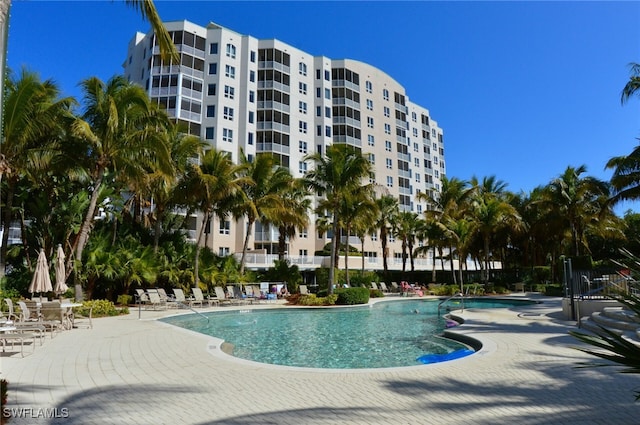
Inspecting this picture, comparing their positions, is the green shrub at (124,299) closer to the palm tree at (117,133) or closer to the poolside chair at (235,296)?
the palm tree at (117,133)

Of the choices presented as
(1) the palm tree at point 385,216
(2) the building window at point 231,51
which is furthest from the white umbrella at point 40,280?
(2) the building window at point 231,51

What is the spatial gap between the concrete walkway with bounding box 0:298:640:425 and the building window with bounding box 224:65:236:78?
148 feet

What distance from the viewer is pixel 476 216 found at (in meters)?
37.9

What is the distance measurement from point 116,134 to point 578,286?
61.7 feet

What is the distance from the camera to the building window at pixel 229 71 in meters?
50.0

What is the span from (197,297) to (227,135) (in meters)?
30.1

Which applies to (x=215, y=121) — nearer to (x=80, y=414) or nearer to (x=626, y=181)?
(x=626, y=181)

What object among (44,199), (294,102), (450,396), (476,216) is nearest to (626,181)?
(476,216)

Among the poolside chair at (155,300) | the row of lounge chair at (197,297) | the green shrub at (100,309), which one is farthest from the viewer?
the row of lounge chair at (197,297)

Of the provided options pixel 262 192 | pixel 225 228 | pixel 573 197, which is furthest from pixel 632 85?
pixel 225 228

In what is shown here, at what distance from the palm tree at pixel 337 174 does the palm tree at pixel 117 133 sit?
8.91m

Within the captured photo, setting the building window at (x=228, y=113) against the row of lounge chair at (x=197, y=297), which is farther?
the building window at (x=228, y=113)

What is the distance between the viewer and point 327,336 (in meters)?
13.4

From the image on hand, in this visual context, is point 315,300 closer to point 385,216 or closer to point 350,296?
point 350,296
